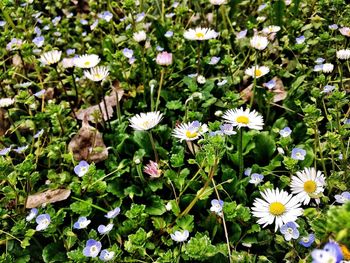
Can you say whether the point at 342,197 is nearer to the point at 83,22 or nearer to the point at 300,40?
the point at 300,40

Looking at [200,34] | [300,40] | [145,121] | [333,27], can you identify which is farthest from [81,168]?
[333,27]

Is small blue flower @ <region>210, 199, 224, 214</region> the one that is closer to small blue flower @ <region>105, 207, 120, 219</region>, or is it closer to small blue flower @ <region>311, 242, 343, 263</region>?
small blue flower @ <region>105, 207, 120, 219</region>

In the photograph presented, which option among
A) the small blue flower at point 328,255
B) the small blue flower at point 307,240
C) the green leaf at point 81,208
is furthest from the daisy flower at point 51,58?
the small blue flower at point 328,255

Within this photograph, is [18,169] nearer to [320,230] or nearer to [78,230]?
[78,230]

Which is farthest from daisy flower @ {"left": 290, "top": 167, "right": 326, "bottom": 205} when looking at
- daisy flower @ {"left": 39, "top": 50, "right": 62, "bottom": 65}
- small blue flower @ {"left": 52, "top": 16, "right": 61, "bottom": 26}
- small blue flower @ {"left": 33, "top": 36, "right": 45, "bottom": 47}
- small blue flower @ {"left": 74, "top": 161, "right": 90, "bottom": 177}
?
small blue flower @ {"left": 52, "top": 16, "right": 61, "bottom": 26}

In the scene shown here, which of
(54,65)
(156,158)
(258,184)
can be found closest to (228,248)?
(258,184)
